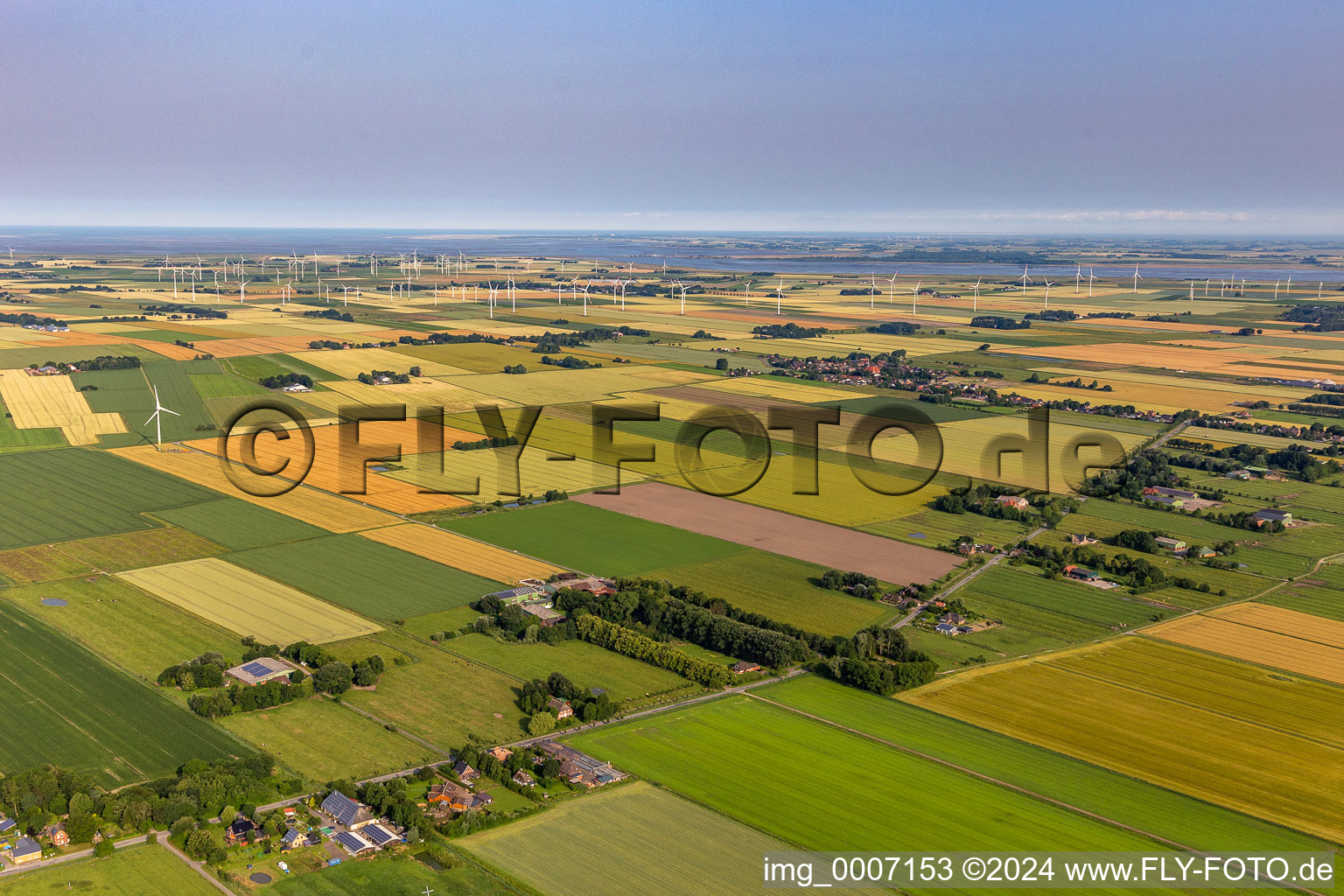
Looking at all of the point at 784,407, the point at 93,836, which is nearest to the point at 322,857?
the point at 93,836

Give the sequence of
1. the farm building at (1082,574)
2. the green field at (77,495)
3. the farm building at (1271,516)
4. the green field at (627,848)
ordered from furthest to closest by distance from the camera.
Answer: the farm building at (1271,516), the green field at (77,495), the farm building at (1082,574), the green field at (627,848)

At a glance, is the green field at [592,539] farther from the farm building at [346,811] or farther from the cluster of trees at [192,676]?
the farm building at [346,811]

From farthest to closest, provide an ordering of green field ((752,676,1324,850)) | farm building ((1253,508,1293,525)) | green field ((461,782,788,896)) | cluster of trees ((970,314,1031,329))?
cluster of trees ((970,314,1031,329))
farm building ((1253,508,1293,525))
green field ((752,676,1324,850))
green field ((461,782,788,896))

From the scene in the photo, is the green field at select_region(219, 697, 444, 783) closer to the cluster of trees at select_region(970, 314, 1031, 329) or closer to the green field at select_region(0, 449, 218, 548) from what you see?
the green field at select_region(0, 449, 218, 548)

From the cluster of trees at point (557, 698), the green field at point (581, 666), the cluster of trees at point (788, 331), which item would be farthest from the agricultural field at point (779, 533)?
the cluster of trees at point (788, 331)

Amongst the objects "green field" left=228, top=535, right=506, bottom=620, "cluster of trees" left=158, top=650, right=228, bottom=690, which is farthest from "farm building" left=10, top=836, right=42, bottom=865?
"green field" left=228, top=535, right=506, bottom=620

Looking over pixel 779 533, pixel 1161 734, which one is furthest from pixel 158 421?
pixel 1161 734
